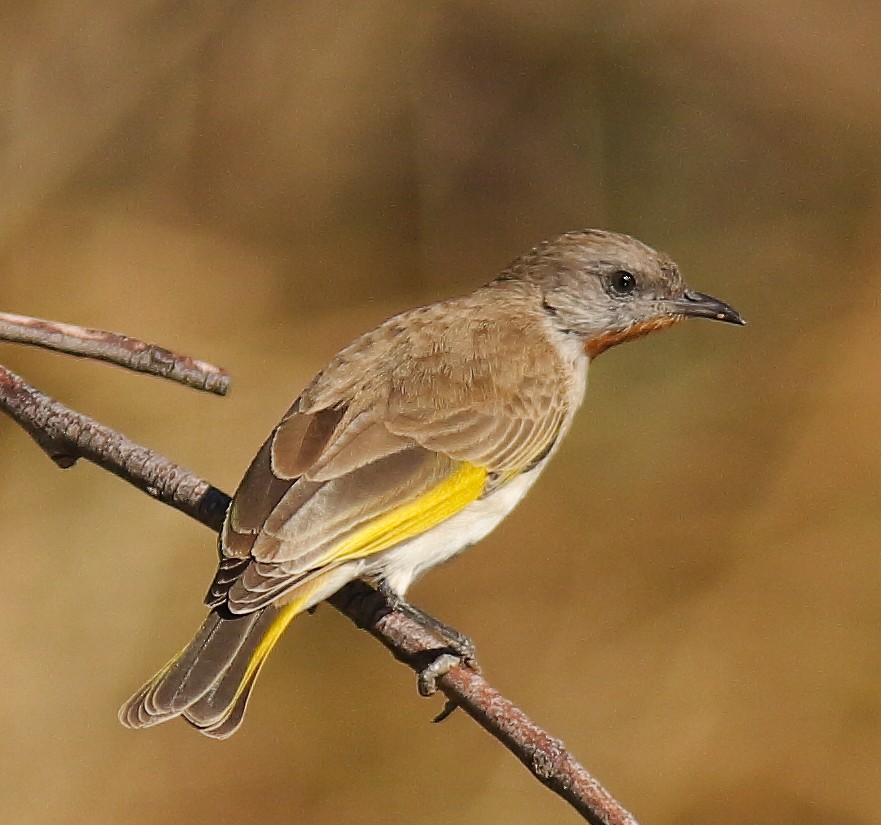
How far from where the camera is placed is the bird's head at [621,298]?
4789 millimetres

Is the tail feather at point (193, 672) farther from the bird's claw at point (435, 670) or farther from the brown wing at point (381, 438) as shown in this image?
the bird's claw at point (435, 670)

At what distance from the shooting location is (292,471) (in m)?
3.80

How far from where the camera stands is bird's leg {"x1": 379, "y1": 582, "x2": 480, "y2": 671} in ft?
12.1

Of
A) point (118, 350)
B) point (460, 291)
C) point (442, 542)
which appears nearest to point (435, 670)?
point (442, 542)

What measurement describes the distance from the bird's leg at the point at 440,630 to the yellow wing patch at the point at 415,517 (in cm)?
19

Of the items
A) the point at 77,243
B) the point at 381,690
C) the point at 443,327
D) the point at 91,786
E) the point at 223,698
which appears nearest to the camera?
the point at 223,698

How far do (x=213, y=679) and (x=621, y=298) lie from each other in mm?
2067

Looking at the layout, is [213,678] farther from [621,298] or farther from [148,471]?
[621,298]

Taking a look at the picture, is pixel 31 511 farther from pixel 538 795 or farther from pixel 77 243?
pixel 538 795

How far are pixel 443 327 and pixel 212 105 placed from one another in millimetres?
3129

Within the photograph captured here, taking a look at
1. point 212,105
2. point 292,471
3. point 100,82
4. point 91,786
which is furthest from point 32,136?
point 292,471

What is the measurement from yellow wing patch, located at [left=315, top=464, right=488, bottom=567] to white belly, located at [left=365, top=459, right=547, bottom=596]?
0.07 metres

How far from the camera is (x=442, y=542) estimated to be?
13.4ft

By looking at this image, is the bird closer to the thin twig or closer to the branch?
the branch
